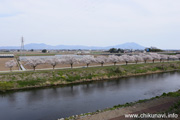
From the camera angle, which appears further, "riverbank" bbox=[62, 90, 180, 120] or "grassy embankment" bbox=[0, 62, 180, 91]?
"grassy embankment" bbox=[0, 62, 180, 91]

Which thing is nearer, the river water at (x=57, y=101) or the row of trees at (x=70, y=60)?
the river water at (x=57, y=101)

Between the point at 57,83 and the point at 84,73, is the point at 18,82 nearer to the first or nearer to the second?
the point at 57,83

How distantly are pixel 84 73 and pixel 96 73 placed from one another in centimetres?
321

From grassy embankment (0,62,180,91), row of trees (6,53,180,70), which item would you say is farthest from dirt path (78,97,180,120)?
row of trees (6,53,180,70)

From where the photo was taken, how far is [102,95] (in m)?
23.1

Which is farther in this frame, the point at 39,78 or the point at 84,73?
the point at 84,73

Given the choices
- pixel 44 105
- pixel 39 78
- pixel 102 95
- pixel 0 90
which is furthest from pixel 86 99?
pixel 0 90

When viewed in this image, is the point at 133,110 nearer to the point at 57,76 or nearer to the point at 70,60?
the point at 57,76

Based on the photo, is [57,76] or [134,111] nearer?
[134,111]

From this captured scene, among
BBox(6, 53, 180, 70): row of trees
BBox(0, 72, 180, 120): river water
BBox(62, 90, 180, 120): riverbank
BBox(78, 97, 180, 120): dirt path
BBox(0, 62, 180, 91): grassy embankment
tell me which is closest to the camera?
BBox(62, 90, 180, 120): riverbank

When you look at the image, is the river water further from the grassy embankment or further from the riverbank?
the riverbank

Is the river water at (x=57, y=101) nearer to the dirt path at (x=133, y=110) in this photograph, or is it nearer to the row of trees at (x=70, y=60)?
the dirt path at (x=133, y=110)

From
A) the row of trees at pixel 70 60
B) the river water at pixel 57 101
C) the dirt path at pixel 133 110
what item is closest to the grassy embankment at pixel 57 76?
Answer: the river water at pixel 57 101

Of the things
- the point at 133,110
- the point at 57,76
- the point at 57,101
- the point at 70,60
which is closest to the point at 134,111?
the point at 133,110
